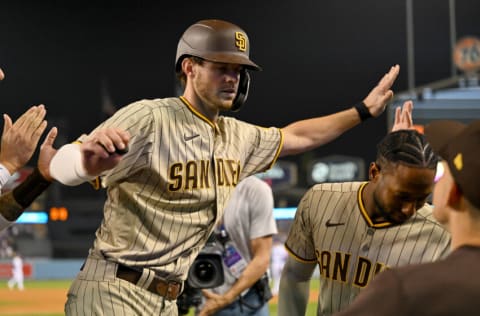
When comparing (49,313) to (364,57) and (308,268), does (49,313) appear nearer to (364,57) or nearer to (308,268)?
(308,268)

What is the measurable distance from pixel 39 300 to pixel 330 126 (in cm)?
1432

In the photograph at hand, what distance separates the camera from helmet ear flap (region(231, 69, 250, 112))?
13.0ft

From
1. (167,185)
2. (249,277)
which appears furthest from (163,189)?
(249,277)

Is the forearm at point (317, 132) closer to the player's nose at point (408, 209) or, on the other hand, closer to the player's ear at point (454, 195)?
the player's nose at point (408, 209)

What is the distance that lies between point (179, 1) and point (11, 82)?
6.61m

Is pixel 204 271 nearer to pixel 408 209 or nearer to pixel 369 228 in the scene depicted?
pixel 369 228

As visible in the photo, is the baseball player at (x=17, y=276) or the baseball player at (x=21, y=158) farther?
the baseball player at (x=17, y=276)

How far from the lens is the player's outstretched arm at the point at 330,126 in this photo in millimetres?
4305

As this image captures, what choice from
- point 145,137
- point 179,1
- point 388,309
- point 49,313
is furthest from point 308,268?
point 179,1

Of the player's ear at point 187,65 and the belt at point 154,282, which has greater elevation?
the player's ear at point 187,65

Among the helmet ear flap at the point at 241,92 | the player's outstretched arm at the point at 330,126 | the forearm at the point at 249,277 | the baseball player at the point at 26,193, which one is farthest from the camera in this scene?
the forearm at the point at 249,277

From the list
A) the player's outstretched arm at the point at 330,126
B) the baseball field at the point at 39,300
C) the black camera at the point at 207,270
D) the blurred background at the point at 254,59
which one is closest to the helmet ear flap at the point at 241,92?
the player's outstretched arm at the point at 330,126

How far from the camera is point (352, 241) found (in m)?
3.56

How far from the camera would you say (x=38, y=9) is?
2970cm
